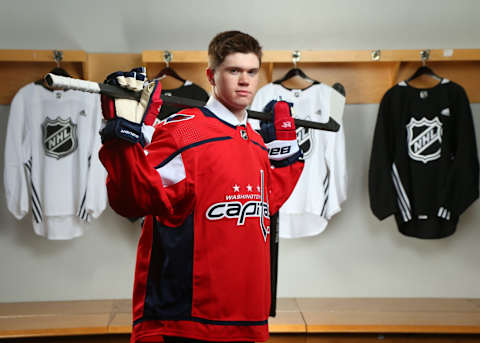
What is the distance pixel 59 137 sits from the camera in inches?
96.3

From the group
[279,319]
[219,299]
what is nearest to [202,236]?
[219,299]

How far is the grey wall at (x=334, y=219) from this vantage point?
266 cm

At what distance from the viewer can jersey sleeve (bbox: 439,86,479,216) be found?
2467mm

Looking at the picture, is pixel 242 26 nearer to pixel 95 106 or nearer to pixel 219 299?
pixel 95 106

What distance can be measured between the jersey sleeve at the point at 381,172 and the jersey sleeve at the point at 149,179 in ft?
5.29

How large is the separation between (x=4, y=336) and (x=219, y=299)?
1.54m

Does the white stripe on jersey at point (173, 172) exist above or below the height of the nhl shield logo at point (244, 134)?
below

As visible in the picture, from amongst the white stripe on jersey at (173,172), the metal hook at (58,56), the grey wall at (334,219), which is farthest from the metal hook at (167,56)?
the white stripe on jersey at (173,172)

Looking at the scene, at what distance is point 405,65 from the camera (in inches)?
105

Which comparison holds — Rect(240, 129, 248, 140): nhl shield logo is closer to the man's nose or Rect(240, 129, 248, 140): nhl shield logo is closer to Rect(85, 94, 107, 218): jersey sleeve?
the man's nose

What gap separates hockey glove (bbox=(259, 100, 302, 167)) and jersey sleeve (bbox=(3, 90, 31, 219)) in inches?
61.4

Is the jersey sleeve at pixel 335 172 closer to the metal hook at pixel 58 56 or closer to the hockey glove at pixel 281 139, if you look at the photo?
the hockey glove at pixel 281 139

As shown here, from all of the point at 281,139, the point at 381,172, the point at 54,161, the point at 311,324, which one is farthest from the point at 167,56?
the point at 311,324

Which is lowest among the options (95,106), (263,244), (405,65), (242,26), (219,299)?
(219,299)
